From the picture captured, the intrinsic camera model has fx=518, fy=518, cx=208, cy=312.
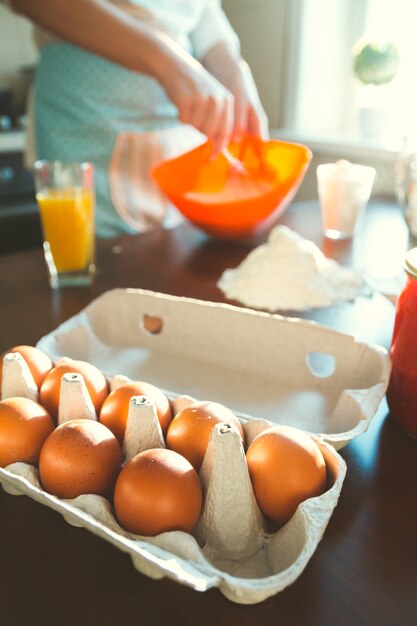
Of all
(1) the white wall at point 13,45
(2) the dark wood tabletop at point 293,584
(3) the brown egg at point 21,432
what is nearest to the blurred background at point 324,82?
(1) the white wall at point 13,45

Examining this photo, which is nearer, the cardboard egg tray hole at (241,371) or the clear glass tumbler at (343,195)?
the cardboard egg tray hole at (241,371)

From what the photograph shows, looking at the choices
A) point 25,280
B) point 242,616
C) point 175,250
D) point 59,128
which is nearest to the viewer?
point 242,616

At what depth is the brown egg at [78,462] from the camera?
1.16 ft

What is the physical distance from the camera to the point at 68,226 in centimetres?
80

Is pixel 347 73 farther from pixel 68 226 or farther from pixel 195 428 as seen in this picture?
pixel 195 428

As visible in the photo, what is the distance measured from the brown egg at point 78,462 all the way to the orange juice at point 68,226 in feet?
1.58

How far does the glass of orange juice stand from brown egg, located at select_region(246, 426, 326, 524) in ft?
1.76

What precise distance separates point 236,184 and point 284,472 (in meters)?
0.78

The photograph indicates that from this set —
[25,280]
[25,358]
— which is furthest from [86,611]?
[25,280]

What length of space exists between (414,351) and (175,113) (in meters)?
1.00

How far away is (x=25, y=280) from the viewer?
2.74 ft

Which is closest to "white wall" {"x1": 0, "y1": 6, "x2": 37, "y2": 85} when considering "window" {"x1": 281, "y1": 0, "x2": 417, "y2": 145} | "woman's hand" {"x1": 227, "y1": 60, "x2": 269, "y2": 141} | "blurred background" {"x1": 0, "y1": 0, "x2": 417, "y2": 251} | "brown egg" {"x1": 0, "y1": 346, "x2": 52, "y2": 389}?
"blurred background" {"x1": 0, "y1": 0, "x2": 417, "y2": 251}

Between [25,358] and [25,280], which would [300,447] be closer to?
[25,358]

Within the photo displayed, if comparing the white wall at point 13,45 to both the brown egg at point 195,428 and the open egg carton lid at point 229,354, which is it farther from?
the brown egg at point 195,428
